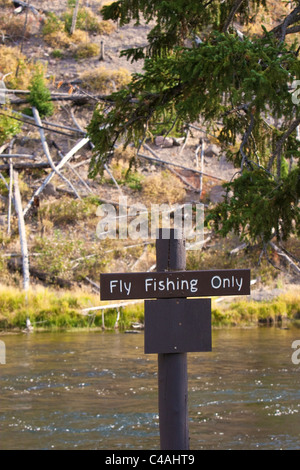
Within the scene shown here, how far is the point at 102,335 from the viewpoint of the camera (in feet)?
65.0

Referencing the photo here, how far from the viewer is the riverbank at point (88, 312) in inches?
829

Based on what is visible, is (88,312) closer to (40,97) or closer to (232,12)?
(232,12)

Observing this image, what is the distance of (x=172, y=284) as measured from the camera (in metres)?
6.14

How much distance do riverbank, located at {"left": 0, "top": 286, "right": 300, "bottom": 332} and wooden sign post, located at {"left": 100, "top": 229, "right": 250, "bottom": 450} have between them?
583 inches

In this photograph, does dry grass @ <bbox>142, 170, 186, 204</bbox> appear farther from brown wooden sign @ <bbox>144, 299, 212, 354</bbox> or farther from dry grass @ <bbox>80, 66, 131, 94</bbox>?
brown wooden sign @ <bbox>144, 299, 212, 354</bbox>

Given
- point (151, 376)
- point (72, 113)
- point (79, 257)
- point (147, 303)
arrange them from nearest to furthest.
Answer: point (147, 303) < point (151, 376) < point (79, 257) < point (72, 113)

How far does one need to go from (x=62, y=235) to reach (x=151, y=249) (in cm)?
316

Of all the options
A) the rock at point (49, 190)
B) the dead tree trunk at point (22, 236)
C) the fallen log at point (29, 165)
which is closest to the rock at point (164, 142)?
the fallen log at point (29, 165)

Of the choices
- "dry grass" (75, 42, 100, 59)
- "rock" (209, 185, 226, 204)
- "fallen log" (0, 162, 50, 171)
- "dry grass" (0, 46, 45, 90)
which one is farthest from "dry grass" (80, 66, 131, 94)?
"rock" (209, 185, 226, 204)

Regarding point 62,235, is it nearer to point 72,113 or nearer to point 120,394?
point 72,113

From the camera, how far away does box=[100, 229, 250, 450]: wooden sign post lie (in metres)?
6.05

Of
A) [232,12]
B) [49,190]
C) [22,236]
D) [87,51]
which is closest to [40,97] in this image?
[49,190]

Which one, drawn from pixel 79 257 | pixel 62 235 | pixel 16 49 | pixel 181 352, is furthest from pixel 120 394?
pixel 16 49

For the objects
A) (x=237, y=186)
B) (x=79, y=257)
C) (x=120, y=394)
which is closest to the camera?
(x=237, y=186)
